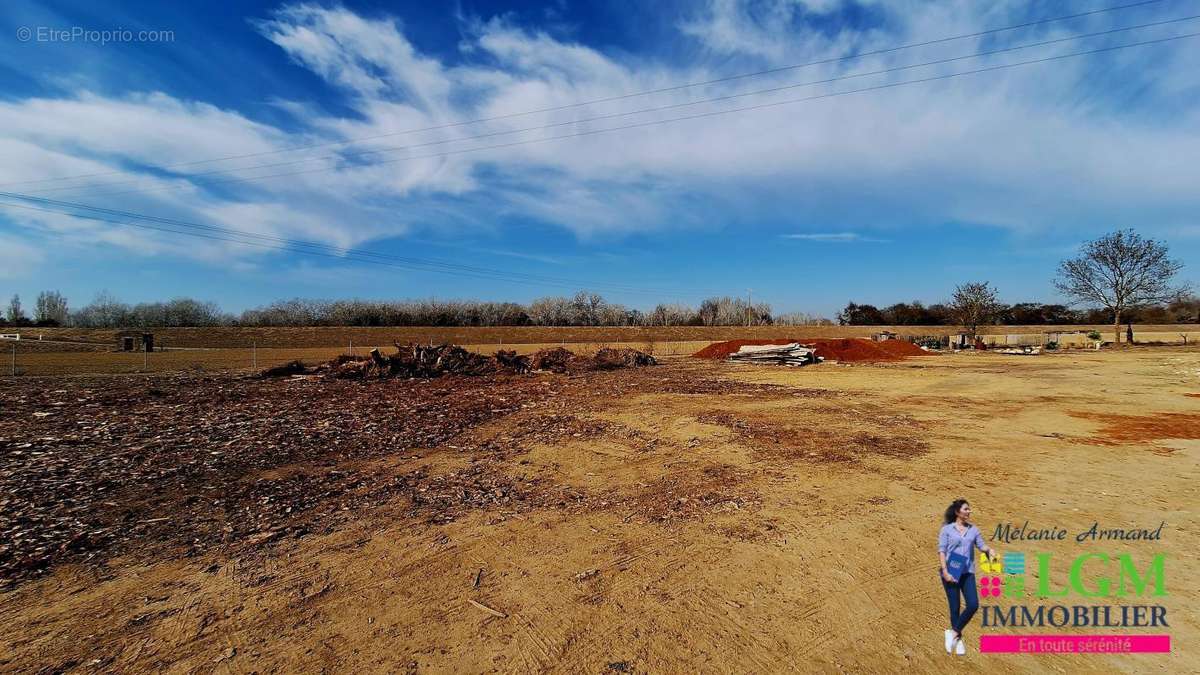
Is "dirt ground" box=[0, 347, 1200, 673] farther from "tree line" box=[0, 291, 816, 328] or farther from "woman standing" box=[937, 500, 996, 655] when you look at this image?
"tree line" box=[0, 291, 816, 328]

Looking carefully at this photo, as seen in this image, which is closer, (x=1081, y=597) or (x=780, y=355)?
(x=1081, y=597)

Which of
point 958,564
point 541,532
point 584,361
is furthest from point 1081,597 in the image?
point 584,361

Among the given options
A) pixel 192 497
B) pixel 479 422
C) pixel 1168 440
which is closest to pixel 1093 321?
pixel 1168 440

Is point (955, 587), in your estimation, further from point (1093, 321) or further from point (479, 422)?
point (1093, 321)

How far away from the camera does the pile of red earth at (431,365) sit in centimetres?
1975

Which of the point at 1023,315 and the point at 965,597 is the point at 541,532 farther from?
the point at 1023,315

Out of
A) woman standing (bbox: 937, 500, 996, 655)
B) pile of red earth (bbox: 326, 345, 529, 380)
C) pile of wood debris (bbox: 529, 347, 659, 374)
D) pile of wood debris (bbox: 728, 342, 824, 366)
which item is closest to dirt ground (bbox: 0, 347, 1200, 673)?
woman standing (bbox: 937, 500, 996, 655)

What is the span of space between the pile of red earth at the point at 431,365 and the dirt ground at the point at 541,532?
29.0ft

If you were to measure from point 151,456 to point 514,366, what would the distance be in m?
14.8

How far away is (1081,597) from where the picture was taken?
138 inches

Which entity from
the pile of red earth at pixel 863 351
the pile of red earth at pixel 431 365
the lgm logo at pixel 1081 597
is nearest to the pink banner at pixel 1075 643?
the lgm logo at pixel 1081 597

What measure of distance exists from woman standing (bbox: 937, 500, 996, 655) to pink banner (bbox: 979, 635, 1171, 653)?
30 cm

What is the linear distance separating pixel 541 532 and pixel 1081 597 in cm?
429

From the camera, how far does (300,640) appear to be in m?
3.11
